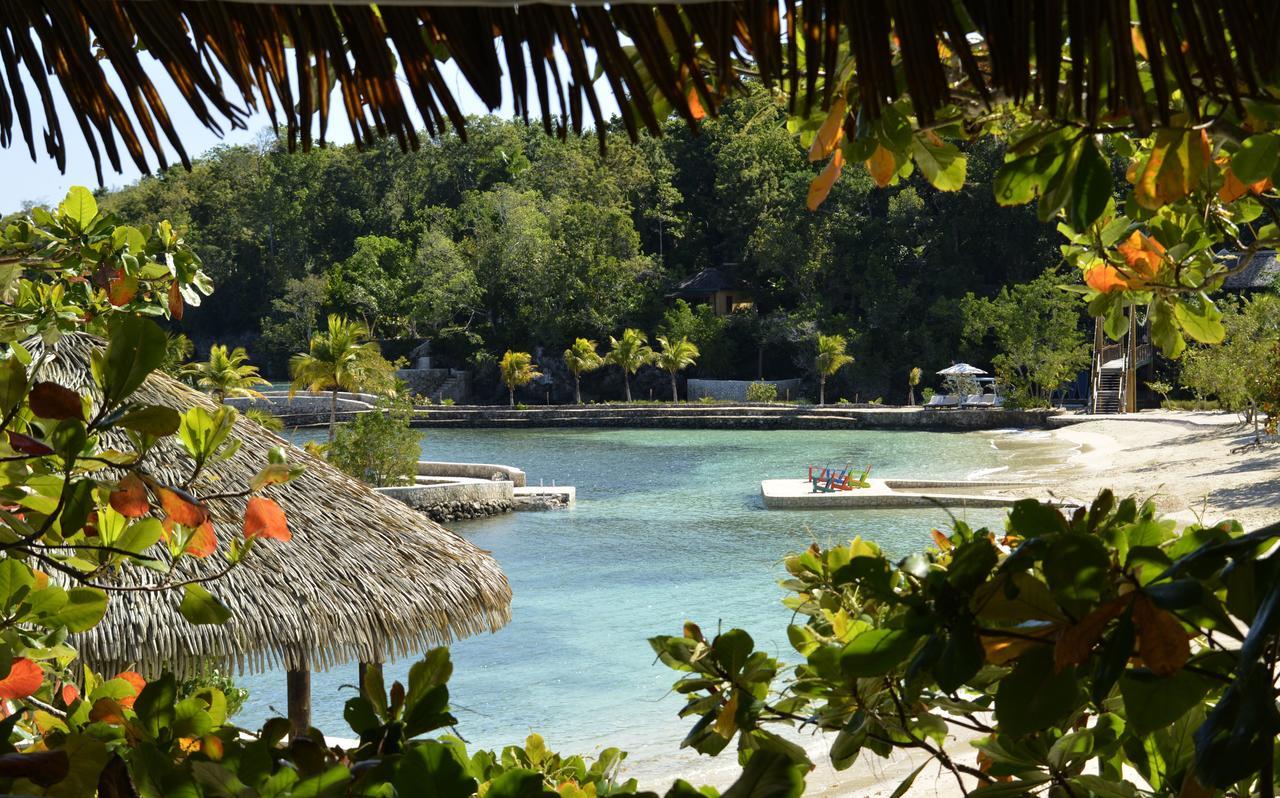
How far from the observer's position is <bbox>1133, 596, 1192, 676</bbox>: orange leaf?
0.63 m

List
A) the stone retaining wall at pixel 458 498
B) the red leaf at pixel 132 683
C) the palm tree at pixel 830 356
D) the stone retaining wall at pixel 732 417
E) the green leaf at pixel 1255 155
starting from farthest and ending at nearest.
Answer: the palm tree at pixel 830 356 < the stone retaining wall at pixel 732 417 < the stone retaining wall at pixel 458 498 < the red leaf at pixel 132 683 < the green leaf at pixel 1255 155

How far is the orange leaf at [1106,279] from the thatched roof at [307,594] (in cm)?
400

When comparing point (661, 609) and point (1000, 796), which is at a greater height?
point (1000, 796)

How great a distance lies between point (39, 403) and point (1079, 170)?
798 millimetres

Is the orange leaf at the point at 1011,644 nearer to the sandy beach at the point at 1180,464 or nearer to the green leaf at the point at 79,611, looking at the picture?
the green leaf at the point at 79,611

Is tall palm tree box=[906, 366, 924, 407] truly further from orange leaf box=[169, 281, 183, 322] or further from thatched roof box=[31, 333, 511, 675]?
orange leaf box=[169, 281, 183, 322]

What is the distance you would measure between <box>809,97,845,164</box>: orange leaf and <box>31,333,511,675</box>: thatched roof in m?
4.16

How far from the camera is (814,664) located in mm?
981

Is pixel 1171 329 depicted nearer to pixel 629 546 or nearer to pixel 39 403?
pixel 39 403

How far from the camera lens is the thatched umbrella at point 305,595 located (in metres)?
5.37

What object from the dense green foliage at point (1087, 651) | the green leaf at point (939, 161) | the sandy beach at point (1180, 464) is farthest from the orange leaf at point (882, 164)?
the sandy beach at point (1180, 464)

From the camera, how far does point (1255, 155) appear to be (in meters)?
0.92

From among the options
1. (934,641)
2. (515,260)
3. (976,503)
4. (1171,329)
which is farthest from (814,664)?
(515,260)

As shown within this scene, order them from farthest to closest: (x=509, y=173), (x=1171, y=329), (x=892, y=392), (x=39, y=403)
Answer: (x=509, y=173) → (x=892, y=392) → (x=1171, y=329) → (x=39, y=403)
